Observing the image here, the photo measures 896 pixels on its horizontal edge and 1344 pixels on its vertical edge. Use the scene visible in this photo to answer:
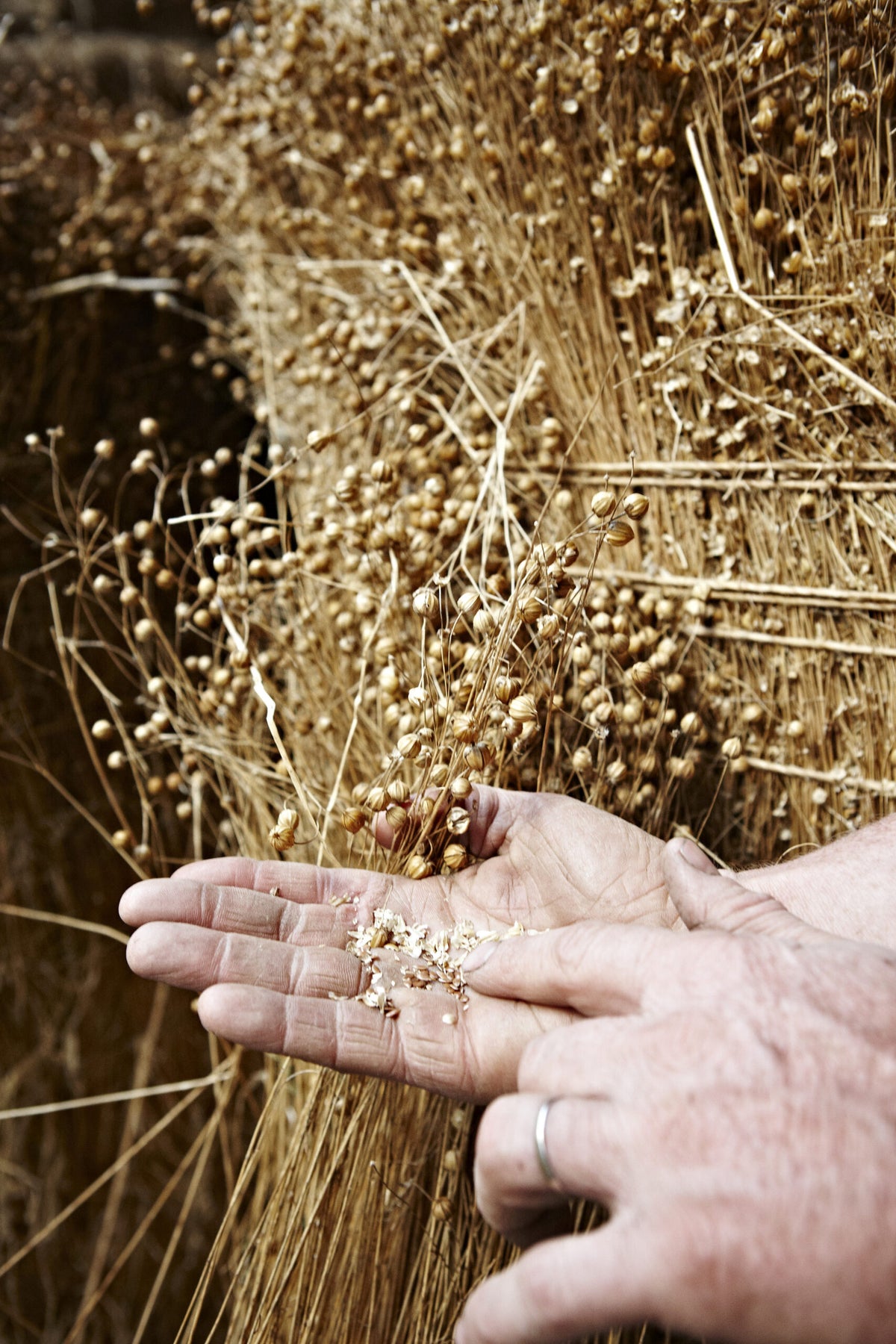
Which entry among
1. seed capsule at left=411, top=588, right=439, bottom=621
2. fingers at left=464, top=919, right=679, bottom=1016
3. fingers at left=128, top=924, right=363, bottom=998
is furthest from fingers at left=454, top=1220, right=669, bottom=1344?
seed capsule at left=411, top=588, right=439, bottom=621

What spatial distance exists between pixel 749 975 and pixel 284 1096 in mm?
627

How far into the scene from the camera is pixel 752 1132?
54cm

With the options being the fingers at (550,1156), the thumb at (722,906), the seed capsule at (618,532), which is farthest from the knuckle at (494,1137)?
the seed capsule at (618,532)

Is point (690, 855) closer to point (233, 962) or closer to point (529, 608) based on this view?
point (529, 608)

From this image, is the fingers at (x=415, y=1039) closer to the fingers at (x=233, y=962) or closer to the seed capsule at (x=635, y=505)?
the fingers at (x=233, y=962)

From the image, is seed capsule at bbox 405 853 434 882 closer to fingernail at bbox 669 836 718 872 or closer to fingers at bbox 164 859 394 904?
fingers at bbox 164 859 394 904

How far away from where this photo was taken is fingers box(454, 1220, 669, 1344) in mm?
515

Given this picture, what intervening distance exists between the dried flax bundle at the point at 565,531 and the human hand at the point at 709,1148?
0.26 metres

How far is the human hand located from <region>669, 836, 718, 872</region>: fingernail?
0.29 feet

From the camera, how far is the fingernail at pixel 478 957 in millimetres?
756

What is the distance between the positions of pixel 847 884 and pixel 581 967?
1.05 ft

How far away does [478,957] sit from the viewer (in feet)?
2.50

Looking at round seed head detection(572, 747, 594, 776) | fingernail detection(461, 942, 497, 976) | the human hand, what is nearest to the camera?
the human hand

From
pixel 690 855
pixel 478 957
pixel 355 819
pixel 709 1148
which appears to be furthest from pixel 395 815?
pixel 709 1148
